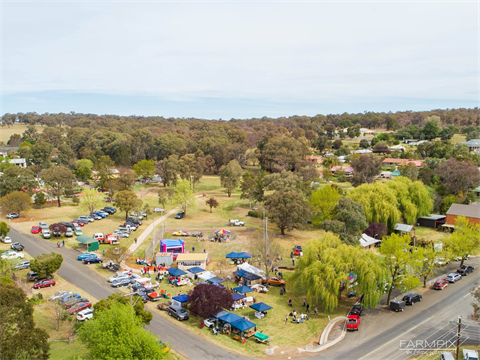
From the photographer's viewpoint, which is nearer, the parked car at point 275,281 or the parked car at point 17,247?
the parked car at point 275,281

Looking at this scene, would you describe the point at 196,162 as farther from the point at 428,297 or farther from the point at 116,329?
the point at 116,329

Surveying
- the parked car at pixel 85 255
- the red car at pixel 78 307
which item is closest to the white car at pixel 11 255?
the parked car at pixel 85 255

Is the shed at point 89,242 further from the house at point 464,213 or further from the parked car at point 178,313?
the house at point 464,213

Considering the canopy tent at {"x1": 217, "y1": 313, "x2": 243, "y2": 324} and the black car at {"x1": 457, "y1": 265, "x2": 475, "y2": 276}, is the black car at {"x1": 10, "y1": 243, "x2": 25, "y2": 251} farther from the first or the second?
the black car at {"x1": 457, "y1": 265, "x2": 475, "y2": 276}

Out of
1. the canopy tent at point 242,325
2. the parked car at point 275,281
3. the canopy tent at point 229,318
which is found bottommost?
the parked car at point 275,281

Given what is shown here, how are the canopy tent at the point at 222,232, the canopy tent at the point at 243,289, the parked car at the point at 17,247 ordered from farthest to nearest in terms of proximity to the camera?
the canopy tent at the point at 222,232 → the parked car at the point at 17,247 → the canopy tent at the point at 243,289

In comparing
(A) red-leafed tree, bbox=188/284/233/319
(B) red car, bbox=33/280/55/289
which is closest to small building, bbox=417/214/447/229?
(A) red-leafed tree, bbox=188/284/233/319

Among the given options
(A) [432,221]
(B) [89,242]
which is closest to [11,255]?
(B) [89,242]
